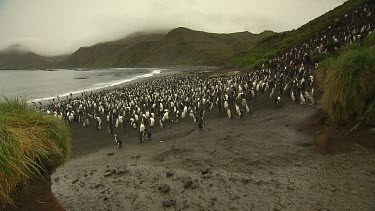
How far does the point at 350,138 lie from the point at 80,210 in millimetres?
7129

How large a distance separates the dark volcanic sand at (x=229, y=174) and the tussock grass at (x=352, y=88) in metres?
1.20

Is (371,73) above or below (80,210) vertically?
above

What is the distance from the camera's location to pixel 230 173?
866 cm

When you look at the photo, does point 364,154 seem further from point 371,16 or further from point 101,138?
point 371,16

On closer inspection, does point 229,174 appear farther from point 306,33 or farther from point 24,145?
point 306,33

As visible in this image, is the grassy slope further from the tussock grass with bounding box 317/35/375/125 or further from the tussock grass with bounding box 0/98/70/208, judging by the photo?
the tussock grass with bounding box 0/98/70/208

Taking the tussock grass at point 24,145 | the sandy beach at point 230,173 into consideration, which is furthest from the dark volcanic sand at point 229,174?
the tussock grass at point 24,145

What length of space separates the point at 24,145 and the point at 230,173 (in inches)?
211

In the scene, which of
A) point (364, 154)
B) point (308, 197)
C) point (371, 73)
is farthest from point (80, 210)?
point (371, 73)

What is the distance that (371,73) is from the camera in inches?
351

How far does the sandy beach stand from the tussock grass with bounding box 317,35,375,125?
107cm

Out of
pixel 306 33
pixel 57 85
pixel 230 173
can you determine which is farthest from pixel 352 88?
pixel 57 85

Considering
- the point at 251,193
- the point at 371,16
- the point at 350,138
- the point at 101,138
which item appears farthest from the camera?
the point at 371,16

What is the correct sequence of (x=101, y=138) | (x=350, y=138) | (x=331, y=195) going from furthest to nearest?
(x=101, y=138), (x=350, y=138), (x=331, y=195)
